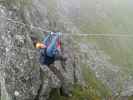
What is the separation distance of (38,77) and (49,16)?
4.70 meters

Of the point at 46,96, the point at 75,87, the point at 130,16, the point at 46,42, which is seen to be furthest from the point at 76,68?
the point at 130,16

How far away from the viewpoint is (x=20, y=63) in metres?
19.9

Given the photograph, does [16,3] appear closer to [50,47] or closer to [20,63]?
[20,63]

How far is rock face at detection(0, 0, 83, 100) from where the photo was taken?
19.4 meters

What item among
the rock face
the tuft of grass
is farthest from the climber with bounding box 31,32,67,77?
the tuft of grass

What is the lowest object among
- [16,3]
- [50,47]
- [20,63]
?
[20,63]

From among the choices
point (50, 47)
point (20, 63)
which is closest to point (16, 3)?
point (20, 63)

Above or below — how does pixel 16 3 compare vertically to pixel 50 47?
above

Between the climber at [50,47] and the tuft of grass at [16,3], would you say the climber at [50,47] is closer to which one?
the climber at [50,47]

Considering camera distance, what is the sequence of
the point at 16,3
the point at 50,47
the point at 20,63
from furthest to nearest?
the point at 16,3, the point at 20,63, the point at 50,47

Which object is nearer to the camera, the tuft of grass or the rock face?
the rock face

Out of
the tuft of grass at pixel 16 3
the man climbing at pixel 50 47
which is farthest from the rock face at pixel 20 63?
the man climbing at pixel 50 47

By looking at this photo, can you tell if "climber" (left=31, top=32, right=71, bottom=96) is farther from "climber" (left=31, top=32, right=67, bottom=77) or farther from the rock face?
the rock face

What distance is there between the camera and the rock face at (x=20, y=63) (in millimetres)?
19406
